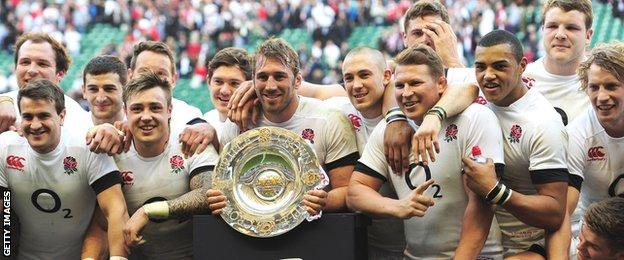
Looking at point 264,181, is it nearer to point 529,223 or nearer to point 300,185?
point 300,185

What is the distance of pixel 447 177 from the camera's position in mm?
5555

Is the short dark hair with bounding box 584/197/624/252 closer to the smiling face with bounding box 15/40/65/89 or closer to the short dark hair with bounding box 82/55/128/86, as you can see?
the short dark hair with bounding box 82/55/128/86

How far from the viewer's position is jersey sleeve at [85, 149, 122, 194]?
6141 mm

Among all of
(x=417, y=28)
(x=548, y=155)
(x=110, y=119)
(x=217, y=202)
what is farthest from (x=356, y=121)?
(x=110, y=119)

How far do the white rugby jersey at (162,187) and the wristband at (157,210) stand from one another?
12.5 inches

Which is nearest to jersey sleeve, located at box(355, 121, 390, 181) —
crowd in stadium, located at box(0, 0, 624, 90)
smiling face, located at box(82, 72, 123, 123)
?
smiling face, located at box(82, 72, 123, 123)

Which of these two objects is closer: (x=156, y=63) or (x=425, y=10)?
(x=425, y=10)

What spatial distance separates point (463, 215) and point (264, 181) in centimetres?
107

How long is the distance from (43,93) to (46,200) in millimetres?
635

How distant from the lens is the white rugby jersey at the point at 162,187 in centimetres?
622

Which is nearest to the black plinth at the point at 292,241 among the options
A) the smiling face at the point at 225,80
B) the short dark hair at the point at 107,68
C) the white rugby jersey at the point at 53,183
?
the white rugby jersey at the point at 53,183

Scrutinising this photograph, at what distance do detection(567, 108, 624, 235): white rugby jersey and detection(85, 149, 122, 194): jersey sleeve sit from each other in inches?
103

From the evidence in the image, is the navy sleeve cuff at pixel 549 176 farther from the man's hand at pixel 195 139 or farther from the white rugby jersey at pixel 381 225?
the man's hand at pixel 195 139

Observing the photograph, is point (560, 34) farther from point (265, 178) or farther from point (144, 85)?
point (144, 85)
